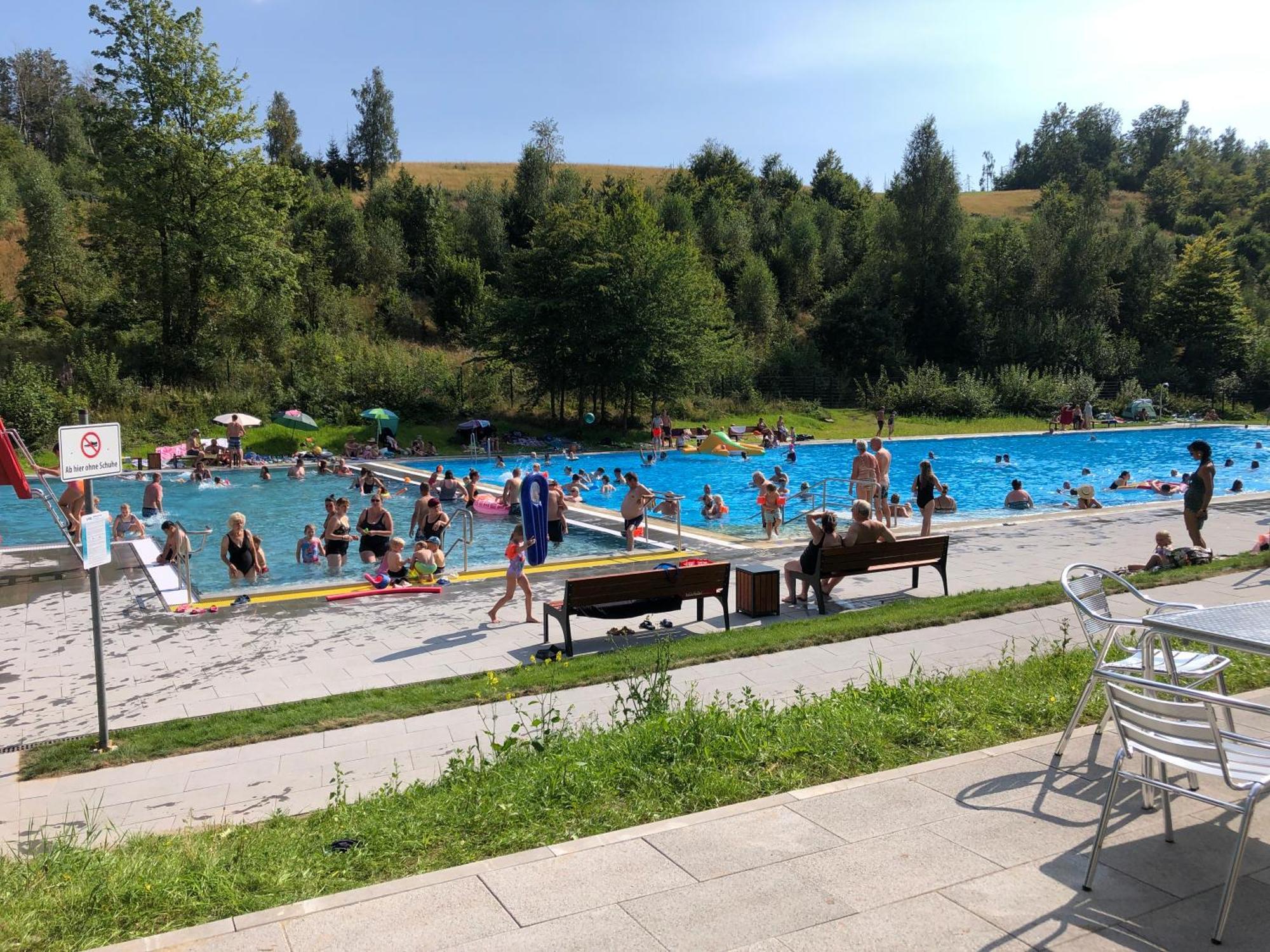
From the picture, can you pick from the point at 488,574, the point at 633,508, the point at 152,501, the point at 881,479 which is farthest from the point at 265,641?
the point at 152,501

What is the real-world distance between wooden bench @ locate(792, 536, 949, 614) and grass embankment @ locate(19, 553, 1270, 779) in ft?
1.78

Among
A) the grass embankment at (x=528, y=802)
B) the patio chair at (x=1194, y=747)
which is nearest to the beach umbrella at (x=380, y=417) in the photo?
the grass embankment at (x=528, y=802)

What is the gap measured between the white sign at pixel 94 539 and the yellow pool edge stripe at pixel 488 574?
496 centimetres

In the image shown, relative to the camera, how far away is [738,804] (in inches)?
187

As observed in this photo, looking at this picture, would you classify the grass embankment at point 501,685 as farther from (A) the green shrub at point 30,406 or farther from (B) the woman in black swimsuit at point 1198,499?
(A) the green shrub at point 30,406

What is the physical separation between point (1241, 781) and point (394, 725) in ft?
19.5

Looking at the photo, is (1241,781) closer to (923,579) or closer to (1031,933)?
(1031,933)

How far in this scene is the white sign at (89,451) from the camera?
672 cm

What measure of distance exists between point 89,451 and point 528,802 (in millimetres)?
4824

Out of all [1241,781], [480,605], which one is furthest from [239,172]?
[1241,781]

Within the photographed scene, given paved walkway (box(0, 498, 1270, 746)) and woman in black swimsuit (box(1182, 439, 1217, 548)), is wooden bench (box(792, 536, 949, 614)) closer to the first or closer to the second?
paved walkway (box(0, 498, 1270, 746))

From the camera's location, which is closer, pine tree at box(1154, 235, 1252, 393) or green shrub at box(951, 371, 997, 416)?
green shrub at box(951, 371, 997, 416)

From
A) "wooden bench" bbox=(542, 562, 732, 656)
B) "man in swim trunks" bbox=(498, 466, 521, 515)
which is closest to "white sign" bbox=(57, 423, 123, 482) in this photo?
"wooden bench" bbox=(542, 562, 732, 656)

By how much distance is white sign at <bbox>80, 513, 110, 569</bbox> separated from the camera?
6.79 m
